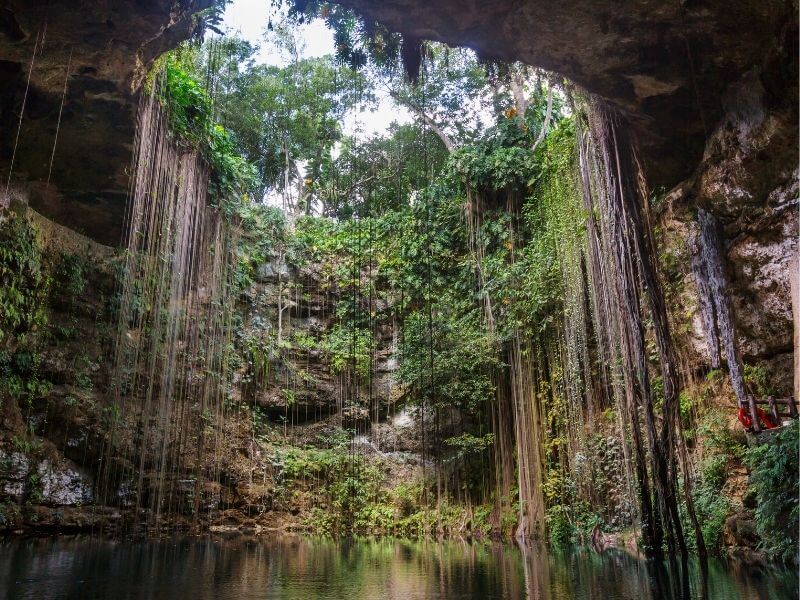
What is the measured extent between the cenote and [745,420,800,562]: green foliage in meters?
0.03

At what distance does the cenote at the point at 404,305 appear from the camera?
4633 millimetres

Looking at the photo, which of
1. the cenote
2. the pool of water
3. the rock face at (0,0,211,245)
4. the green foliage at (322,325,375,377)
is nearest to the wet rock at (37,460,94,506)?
the cenote

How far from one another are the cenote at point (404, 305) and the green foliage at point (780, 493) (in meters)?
0.03

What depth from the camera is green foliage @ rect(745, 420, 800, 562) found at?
13.7ft

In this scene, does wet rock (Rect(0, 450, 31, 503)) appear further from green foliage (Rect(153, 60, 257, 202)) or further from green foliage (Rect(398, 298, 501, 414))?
green foliage (Rect(398, 298, 501, 414))

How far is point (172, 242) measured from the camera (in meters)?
8.60

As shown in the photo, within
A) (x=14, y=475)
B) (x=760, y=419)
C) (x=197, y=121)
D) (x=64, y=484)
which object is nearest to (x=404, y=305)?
(x=197, y=121)

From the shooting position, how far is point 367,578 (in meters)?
3.78

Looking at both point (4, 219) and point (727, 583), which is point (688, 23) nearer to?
point (727, 583)

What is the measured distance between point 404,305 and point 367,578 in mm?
8809

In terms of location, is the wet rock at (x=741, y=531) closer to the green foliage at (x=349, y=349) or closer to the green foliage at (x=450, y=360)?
the green foliage at (x=450, y=360)

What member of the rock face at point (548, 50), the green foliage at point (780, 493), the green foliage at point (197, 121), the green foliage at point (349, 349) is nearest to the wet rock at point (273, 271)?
the green foliage at point (349, 349)

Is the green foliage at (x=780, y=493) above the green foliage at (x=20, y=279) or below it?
below

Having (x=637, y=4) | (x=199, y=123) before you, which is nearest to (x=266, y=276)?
(x=199, y=123)
